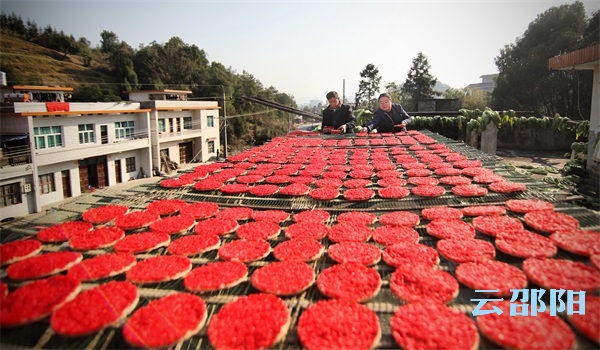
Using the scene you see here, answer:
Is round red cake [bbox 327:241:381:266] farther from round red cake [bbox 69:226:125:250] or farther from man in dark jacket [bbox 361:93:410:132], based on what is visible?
man in dark jacket [bbox 361:93:410:132]

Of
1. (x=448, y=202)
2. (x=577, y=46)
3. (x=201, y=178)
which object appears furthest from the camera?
(x=577, y=46)

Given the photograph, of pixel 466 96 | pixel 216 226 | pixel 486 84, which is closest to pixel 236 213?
pixel 216 226

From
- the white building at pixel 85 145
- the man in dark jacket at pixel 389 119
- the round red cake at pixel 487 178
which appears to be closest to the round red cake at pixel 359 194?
the round red cake at pixel 487 178

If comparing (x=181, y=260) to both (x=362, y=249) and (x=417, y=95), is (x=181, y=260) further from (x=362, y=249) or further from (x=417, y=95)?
(x=417, y=95)

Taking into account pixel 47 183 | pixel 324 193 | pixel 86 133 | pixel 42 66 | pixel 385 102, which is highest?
pixel 42 66

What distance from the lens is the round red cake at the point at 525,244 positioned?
2.29 m

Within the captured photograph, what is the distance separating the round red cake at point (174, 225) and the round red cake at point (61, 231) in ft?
1.92

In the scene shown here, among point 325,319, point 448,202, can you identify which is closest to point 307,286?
point 325,319

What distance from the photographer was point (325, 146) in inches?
287

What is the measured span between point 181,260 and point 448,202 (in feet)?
8.95

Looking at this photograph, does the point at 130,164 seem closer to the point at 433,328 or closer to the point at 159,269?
the point at 159,269

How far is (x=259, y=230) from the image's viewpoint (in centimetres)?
292

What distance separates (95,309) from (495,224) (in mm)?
2944

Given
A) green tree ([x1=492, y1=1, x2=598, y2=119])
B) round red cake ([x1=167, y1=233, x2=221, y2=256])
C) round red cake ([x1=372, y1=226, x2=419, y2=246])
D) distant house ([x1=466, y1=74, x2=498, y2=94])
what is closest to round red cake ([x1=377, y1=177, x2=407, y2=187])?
round red cake ([x1=372, y1=226, x2=419, y2=246])
